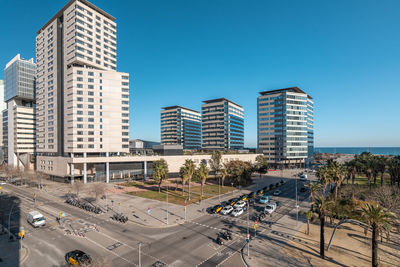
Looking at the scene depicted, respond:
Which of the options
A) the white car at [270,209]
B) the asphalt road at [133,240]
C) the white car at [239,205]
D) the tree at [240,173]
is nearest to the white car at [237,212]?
the asphalt road at [133,240]

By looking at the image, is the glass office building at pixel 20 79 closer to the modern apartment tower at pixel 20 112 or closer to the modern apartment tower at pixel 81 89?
the modern apartment tower at pixel 20 112

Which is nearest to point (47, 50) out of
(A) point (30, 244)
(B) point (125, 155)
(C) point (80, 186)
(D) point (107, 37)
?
(D) point (107, 37)

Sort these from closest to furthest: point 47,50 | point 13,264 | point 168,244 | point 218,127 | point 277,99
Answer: point 13,264
point 168,244
point 47,50
point 277,99
point 218,127

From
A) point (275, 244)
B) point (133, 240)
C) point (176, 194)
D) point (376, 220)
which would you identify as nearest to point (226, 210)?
point (275, 244)

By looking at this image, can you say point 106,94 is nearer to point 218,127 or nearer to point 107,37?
point 107,37

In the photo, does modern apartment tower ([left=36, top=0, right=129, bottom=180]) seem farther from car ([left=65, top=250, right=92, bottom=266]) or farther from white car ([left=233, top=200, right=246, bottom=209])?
car ([left=65, top=250, right=92, bottom=266])
